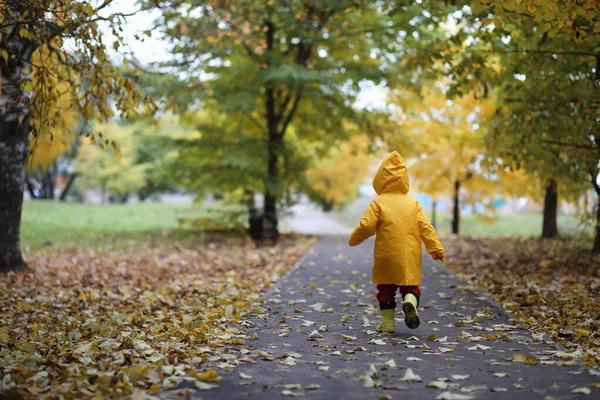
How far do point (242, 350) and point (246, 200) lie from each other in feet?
47.9

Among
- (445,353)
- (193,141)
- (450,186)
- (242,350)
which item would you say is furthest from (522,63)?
(450,186)

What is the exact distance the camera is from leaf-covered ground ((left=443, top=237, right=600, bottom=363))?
21.1 ft

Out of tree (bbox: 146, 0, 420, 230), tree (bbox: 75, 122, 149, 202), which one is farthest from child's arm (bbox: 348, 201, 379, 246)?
tree (bbox: 75, 122, 149, 202)

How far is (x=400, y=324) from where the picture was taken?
696 cm

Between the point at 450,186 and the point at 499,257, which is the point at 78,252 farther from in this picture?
the point at 450,186

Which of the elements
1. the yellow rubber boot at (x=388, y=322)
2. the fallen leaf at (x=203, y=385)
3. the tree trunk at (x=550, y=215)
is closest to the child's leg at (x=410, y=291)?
the yellow rubber boot at (x=388, y=322)

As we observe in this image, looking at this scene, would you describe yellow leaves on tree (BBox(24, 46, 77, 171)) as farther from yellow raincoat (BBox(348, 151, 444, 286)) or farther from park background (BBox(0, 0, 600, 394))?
yellow raincoat (BBox(348, 151, 444, 286))

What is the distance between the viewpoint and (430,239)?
21.1 ft

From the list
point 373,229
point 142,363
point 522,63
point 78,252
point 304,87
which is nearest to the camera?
point 142,363

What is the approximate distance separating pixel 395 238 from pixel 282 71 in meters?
9.95

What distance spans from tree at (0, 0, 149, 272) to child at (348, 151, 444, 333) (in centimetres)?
357

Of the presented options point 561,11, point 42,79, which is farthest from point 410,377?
point 42,79

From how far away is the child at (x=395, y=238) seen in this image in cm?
636

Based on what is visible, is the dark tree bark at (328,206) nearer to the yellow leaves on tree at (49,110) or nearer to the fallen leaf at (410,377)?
the yellow leaves on tree at (49,110)
